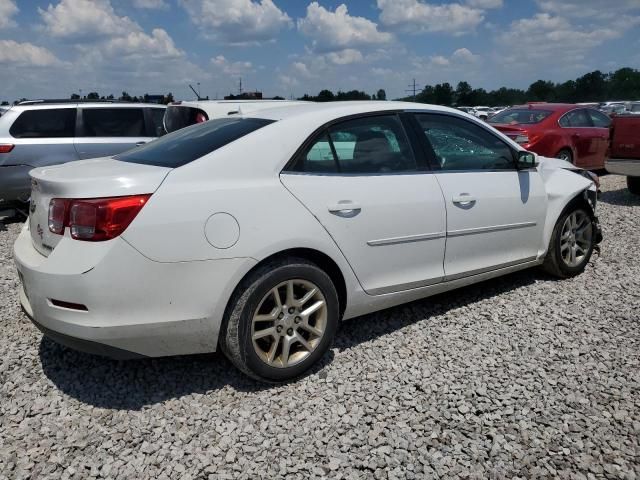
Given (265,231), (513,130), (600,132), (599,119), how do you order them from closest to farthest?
(265,231), (513,130), (600,132), (599,119)

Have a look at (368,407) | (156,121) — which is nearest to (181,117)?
(156,121)

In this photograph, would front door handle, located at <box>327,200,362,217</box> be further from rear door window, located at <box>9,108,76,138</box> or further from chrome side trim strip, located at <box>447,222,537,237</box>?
rear door window, located at <box>9,108,76,138</box>

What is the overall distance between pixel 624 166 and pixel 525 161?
5669 millimetres

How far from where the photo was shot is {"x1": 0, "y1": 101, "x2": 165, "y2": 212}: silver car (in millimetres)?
Result: 7676

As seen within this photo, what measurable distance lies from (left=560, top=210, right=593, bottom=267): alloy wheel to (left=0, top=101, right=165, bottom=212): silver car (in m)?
6.43

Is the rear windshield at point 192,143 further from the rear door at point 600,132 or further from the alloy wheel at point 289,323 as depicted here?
the rear door at point 600,132

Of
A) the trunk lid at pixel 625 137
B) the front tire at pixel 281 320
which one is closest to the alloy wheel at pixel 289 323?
the front tire at pixel 281 320

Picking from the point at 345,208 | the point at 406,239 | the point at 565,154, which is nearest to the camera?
the point at 345,208

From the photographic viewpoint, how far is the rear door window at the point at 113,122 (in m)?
8.36

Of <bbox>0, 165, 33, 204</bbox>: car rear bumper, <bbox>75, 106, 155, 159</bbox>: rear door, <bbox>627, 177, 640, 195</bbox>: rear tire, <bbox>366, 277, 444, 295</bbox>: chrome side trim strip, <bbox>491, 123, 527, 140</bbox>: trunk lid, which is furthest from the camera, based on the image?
<bbox>491, 123, 527, 140</bbox>: trunk lid

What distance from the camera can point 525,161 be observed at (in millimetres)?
4367

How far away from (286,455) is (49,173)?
203cm

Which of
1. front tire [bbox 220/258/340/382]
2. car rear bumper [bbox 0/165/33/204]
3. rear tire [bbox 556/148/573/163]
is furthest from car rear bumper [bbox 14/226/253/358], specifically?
rear tire [bbox 556/148/573/163]

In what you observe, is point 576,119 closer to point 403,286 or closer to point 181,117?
Result: point 181,117
